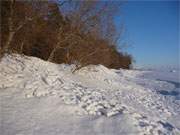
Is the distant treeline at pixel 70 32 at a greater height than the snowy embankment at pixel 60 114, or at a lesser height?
greater

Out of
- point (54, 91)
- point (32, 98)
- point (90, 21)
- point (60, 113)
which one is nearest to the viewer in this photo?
point (60, 113)

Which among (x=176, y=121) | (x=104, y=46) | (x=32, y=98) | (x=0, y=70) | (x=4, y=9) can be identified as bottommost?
(x=176, y=121)

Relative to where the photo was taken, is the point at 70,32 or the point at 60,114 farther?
the point at 70,32

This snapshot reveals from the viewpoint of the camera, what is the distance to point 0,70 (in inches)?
375

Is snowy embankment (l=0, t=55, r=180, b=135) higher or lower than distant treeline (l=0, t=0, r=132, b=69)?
lower

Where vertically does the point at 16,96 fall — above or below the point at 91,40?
below

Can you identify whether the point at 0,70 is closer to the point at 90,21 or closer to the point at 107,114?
the point at 107,114

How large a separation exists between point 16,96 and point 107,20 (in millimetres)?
9171

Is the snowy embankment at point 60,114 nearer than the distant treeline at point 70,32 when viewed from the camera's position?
Yes

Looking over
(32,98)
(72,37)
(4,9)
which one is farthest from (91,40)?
(32,98)

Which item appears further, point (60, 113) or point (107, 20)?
point (107, 20)

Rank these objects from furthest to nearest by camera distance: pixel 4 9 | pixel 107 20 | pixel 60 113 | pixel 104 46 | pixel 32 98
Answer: pixel 104 46
pixel 107 20
pixel 4 9
pixel 32 98
pixel 60 113

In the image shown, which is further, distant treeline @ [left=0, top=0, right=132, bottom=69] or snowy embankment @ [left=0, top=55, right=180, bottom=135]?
distant treeline @ [left=0, top=0, right=132, bottom=69]

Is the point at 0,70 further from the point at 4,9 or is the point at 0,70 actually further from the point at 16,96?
the point at 4,9
